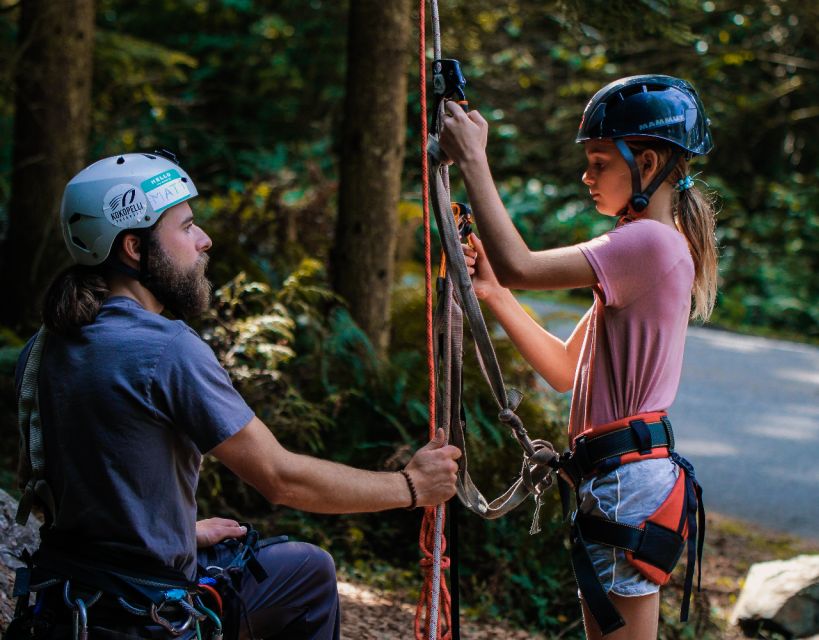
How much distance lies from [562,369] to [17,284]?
5.98m

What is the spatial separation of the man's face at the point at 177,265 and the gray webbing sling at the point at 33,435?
13.9 inches

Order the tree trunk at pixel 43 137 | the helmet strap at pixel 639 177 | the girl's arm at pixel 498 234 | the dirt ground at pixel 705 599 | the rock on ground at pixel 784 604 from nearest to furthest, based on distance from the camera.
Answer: the girl's arm at pixel 498 234, the helmet strap at pixel 639 177, the dirt ground at pixel 705 599, the rock on ground at pixel 784 604, the tree trunk at pixel 43 137

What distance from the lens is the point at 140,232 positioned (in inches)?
114

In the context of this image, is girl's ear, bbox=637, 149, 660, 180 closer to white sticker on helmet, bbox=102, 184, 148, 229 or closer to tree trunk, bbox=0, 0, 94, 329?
white sticker on helmet, bbox=102, 184, 148, 229

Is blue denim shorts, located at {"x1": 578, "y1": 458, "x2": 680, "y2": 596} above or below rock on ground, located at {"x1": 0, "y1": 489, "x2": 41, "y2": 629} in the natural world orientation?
above

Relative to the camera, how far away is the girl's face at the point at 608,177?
3.03 m

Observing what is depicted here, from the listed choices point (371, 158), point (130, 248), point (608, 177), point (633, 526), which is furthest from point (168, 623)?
point (371, 158)

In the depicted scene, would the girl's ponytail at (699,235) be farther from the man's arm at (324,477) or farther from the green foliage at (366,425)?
the green foliage at (366,425)

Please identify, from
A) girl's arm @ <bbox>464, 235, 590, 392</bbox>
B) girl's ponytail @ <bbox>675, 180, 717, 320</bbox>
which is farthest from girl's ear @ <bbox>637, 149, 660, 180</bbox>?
girl's arm @ <bbox>464, 235, 590, 392</bbox>

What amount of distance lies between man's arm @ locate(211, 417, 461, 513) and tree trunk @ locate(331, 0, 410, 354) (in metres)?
3.71

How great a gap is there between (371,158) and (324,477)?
13.5 feet

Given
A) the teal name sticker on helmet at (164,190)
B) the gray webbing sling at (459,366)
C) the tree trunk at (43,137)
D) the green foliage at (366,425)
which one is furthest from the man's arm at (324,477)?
the tree trunk at (43,137)

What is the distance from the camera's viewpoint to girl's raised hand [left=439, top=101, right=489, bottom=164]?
2807mm

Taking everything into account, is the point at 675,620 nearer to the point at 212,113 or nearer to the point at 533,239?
the point at 533,239
